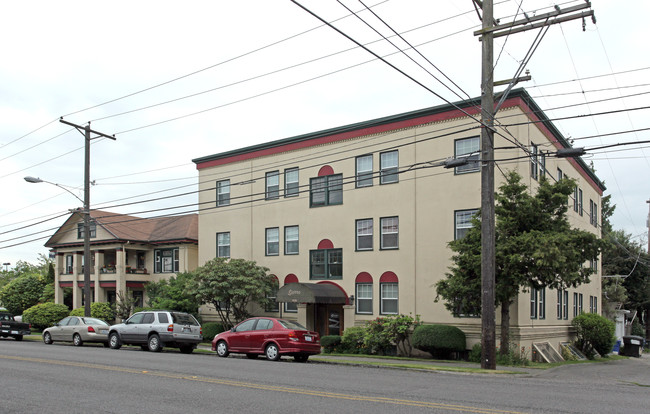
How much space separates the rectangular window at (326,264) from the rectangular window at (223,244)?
19.8 ft

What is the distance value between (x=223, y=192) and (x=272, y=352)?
1516cm

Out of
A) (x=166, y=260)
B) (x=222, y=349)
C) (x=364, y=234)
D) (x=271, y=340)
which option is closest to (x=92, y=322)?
(x=222, y=349)

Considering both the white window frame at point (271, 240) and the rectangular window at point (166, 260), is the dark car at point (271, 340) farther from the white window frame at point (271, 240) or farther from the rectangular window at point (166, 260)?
the rectangular window at point (166, 260)

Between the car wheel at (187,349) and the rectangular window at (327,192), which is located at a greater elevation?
the rectangular window at (327,192)

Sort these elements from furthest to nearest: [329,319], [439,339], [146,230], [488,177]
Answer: [146,230], [329,319], [439,339], [488,177]

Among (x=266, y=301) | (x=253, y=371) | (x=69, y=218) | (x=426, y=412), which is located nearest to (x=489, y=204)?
(x=253, y=371)

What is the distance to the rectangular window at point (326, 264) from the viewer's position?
96.1 ft

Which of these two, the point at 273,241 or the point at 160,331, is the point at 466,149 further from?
the point at 160,331

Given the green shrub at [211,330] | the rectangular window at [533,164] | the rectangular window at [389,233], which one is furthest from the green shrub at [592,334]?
the green shrub at [211,330]

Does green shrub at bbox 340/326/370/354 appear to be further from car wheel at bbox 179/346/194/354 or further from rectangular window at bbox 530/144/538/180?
rectangular window at bbox 530/144/538/180

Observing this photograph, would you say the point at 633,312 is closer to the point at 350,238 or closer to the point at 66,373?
the point at 350,238

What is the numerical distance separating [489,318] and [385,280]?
9.32m

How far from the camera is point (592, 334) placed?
28969 millimetres

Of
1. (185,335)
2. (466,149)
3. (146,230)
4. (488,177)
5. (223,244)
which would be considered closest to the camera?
(488,177)
